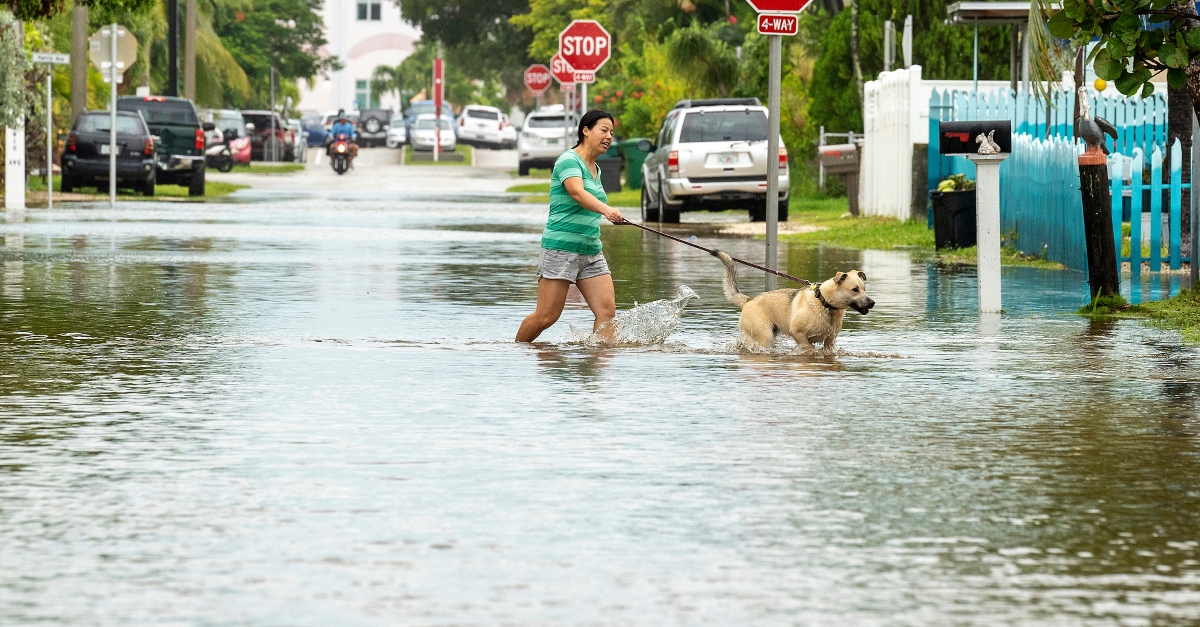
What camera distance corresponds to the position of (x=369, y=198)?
4131 cm

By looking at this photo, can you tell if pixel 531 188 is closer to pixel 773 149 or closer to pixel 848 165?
pixel 848 165

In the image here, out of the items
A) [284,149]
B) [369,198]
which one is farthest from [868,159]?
[284,149]

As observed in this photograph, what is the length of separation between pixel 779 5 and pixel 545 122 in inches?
1751

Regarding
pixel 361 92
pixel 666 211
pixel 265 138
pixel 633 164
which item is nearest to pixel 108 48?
pixel 666 211

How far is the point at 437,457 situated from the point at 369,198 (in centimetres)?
3302

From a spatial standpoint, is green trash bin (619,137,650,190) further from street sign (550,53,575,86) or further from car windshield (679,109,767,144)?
car windshield (679,109,767,144)

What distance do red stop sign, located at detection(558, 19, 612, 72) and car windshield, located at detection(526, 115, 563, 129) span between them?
2120 cm

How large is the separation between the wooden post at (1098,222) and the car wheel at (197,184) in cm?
2816

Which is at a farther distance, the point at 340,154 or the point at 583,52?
the point at 340,154

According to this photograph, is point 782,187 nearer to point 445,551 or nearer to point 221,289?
point 221,289

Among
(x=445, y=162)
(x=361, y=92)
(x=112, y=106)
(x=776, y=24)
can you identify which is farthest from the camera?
(x=361, y=92)

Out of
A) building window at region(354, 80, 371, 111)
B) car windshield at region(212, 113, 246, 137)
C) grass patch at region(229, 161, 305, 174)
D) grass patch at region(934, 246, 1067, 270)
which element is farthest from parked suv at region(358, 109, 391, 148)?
grass patch at region(934, 246, 1067, 270)

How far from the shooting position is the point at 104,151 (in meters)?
38.3

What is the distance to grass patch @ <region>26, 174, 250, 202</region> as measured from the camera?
134 feet
